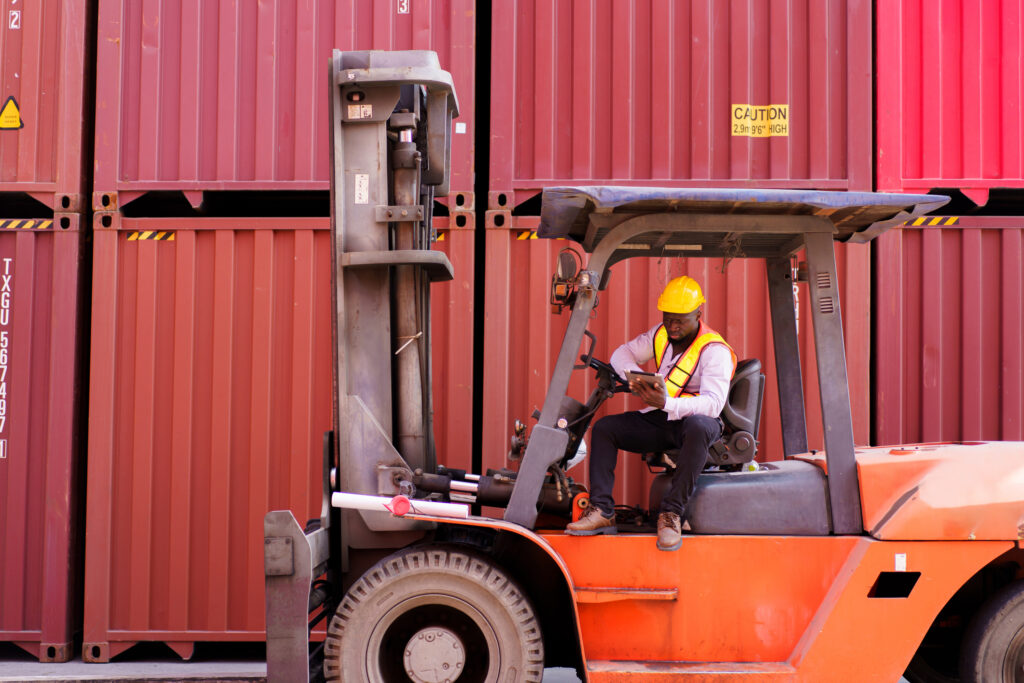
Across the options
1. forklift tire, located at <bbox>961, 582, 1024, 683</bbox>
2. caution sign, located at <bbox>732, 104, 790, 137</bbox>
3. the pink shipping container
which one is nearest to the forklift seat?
forklift tire, located at <bbox>961, 582, 1024, 683</bbox>

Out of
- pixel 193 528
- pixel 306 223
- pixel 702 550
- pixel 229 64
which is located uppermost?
pixel 229 64

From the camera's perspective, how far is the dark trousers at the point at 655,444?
Answer: 374cm

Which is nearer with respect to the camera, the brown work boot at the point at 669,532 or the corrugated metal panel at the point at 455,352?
the brown work boot at the point at 669,532

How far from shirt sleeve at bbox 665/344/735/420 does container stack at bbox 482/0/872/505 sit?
2.04m

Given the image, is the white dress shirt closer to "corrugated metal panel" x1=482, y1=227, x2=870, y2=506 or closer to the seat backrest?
the seat backrest

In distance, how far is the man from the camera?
12.3 ft

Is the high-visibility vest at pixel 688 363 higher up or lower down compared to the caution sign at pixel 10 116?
lower down

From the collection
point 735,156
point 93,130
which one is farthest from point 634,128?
point 93,130

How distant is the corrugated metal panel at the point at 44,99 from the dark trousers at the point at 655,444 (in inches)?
179

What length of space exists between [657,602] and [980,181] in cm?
430

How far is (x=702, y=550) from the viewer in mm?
3727

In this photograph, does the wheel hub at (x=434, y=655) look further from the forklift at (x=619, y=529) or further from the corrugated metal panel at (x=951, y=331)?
the corrugated metal panel at (x=951, y=331)

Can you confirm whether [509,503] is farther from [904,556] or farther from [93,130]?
[93,130]

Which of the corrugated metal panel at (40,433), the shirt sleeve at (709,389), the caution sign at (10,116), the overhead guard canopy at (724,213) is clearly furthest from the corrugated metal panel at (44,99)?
the shirt sleeve at (709,389)
